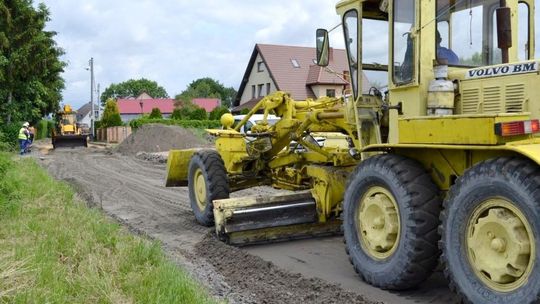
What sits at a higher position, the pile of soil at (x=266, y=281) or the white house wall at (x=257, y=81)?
the white house wall at (x=257, y=81)

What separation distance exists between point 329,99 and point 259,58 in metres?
42.8

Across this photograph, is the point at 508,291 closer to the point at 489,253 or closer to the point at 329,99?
the point at 489,253

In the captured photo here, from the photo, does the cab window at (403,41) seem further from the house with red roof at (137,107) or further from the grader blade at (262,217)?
the house with red roof at (137,107)

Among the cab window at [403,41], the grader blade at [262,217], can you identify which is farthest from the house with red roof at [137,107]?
the cab window at [403,41]

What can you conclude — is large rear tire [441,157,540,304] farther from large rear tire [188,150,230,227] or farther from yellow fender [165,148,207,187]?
yellow fender [165,148,207,187]

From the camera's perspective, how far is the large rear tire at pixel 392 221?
5113 millimetres

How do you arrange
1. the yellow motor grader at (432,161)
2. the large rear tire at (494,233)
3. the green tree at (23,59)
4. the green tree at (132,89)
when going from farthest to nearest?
the green tree at (132,89) → the green tree at (23,59) → the yellow motor grader at (432,161) → the large rear tire at (494,233)

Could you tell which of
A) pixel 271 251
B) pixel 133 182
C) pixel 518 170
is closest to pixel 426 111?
pixel 518 170

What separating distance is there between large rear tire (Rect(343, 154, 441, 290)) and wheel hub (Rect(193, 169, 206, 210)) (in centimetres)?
360

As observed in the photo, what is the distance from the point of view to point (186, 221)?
31.7 ft

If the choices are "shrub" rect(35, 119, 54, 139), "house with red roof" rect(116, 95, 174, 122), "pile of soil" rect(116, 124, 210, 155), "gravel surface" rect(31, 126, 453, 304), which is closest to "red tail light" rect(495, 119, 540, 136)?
"gravel surface" rect(31, 126, 453, 304)

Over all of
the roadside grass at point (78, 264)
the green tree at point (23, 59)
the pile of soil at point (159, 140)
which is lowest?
the roadside grass at point (78, 264)

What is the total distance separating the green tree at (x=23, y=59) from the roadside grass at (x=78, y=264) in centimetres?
2347

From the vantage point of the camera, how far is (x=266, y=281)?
19.5 ft
